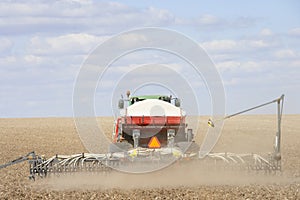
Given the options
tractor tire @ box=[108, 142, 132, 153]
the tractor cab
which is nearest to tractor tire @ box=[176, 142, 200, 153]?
tractor tire @ box=[108, 142, 132, 153]

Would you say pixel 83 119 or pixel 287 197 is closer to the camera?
pixel 287 197

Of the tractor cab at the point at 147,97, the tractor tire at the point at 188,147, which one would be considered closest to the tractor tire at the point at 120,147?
the tractor tire at the point at 188,147

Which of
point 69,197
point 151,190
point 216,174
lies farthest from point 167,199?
point 216,174

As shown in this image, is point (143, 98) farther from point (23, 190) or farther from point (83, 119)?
point (23, 190)

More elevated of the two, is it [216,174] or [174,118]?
[174,118]

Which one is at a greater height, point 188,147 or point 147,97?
point 147,97

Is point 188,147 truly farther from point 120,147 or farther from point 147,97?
point 147,97

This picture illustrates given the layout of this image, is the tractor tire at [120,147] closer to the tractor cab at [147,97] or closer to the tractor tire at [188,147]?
the tractor tire at [188,147]

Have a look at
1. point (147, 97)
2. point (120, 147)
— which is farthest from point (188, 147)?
point (147, 97)

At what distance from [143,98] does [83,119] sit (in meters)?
2.11

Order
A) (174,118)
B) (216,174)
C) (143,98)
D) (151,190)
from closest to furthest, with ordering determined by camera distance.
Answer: (151,190) → (216,174) → (174,118) → (143,98)

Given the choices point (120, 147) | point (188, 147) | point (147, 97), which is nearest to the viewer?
point (120, 147)

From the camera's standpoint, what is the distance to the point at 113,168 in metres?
16.5

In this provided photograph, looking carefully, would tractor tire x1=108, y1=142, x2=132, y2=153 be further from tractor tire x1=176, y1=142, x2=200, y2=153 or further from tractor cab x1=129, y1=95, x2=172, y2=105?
tractor cab x1=129, y1=95, x2=172, y2=105
